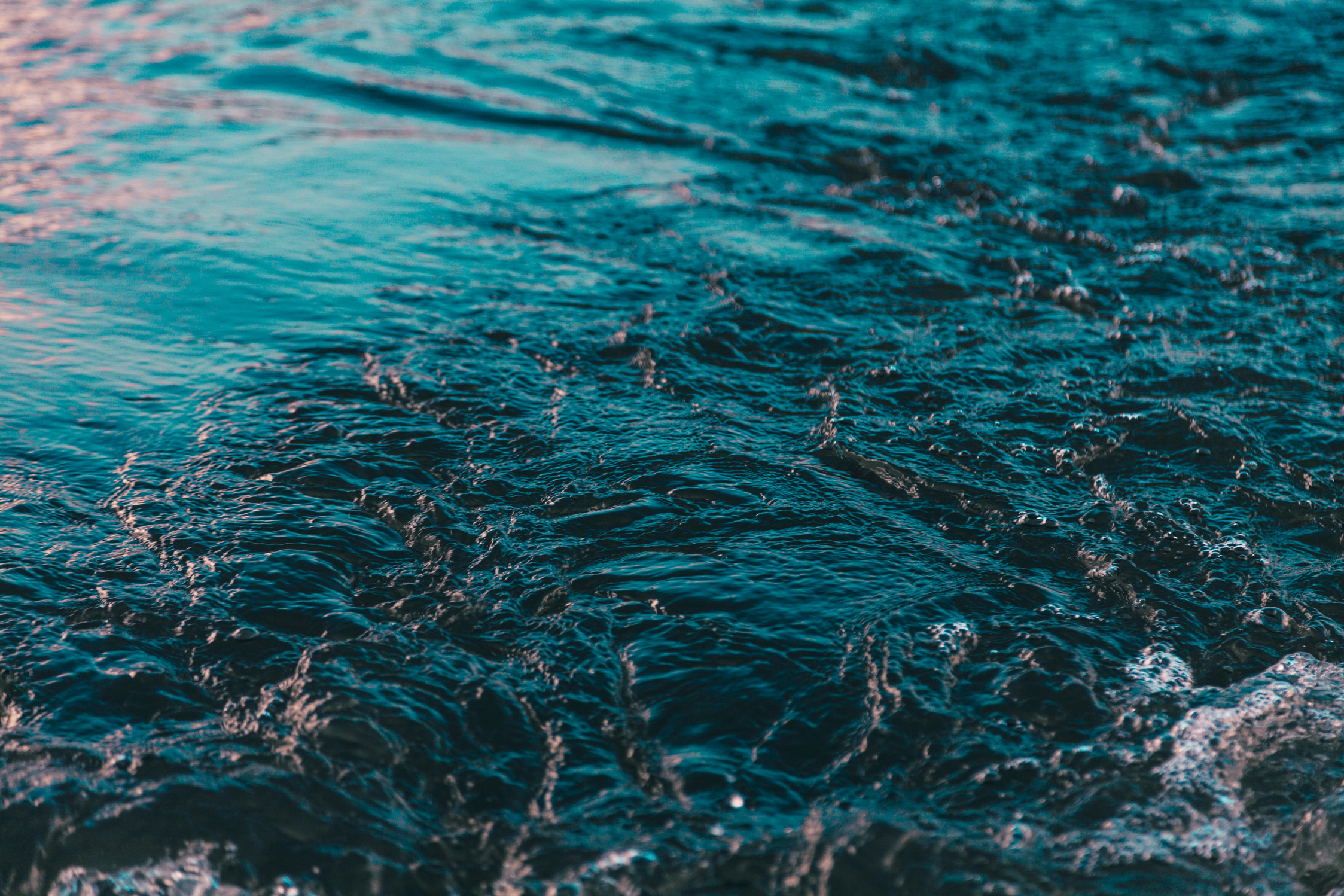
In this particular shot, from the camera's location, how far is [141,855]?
7.80ft

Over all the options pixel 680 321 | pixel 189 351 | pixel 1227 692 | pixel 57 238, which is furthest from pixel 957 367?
pixel 57 238

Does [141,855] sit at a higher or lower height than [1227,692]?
lower

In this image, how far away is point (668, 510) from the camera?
352 centimetres

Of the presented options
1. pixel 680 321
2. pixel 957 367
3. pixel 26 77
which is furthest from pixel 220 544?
pixel 26 77

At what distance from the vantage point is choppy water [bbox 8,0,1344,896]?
2.46 m

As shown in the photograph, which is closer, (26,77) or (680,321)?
(680,321)

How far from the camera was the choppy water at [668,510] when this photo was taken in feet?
8.08

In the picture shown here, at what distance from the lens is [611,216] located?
19.5 ft

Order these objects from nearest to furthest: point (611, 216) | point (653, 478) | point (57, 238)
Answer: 1. point (653, 478)
2. point (57, 238)
3. point (611, 216)

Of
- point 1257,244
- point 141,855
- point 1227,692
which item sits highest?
point 1257,244

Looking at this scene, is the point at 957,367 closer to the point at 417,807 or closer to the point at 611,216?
the point at 611,216

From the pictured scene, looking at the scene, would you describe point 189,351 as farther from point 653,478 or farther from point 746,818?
Result: point 746,818

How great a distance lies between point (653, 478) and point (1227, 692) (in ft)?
6.20

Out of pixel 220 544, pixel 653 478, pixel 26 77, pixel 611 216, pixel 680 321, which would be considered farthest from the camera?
pixel 26 77
